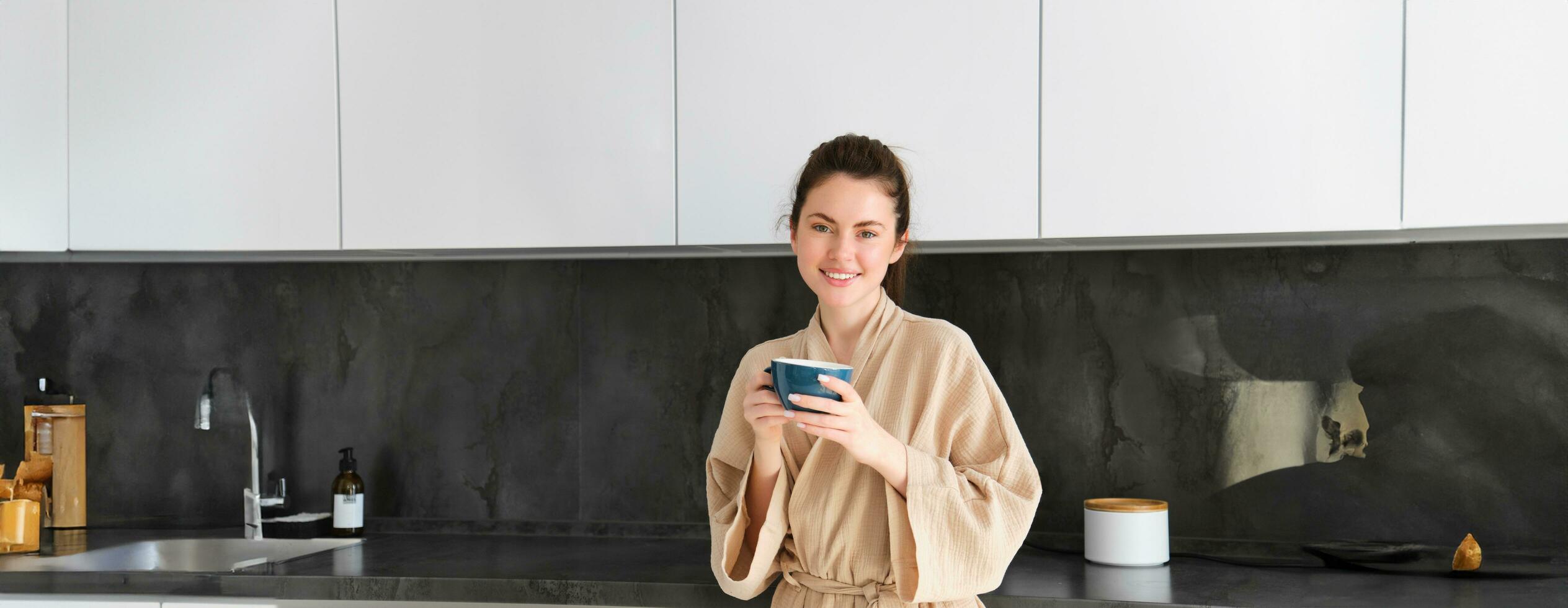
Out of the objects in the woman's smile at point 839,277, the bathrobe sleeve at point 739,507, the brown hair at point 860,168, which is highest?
the brown hair at point 860,168

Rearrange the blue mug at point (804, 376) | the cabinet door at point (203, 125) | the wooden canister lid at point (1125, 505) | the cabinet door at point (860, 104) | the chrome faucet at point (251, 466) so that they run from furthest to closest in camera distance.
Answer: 1. the chrome faucet at point (251, 466)
2. the cabinet door at point (203, 125)
3. the wooden canister lid at point (1125, 505)
4. the cabinet door at point (860, 104)
5. the blue mug at point (804, 376)

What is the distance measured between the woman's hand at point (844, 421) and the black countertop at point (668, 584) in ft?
1.61

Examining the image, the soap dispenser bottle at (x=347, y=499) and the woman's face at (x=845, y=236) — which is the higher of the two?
the woman's face at (x=845, y=236)

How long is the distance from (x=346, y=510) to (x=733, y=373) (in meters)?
0.82

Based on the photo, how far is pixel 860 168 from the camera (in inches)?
57.1

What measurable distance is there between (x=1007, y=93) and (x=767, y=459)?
76cm

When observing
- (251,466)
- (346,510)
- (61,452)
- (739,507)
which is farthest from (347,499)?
(739,507)

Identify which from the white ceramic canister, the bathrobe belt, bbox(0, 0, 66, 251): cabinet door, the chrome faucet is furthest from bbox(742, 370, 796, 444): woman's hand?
bbox(0, 0, 66, 251): cabinet door

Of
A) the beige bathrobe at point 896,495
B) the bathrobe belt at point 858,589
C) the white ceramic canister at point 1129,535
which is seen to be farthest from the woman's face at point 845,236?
the white ceramic canister at point 1129,535

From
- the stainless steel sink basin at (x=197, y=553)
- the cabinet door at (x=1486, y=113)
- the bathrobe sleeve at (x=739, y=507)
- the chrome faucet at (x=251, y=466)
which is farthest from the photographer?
the chrome faucet at (x=251, y=466)

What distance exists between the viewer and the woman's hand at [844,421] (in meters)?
1.25

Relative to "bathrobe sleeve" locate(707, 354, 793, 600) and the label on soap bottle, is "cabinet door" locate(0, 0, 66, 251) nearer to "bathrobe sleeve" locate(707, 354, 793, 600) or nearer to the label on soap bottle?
the label on soap bottle

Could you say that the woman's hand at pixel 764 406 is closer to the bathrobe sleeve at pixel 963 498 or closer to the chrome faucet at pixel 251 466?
the bathrobe sleeve at pixel 963 498

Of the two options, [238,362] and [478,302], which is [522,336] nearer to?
[478,302]
